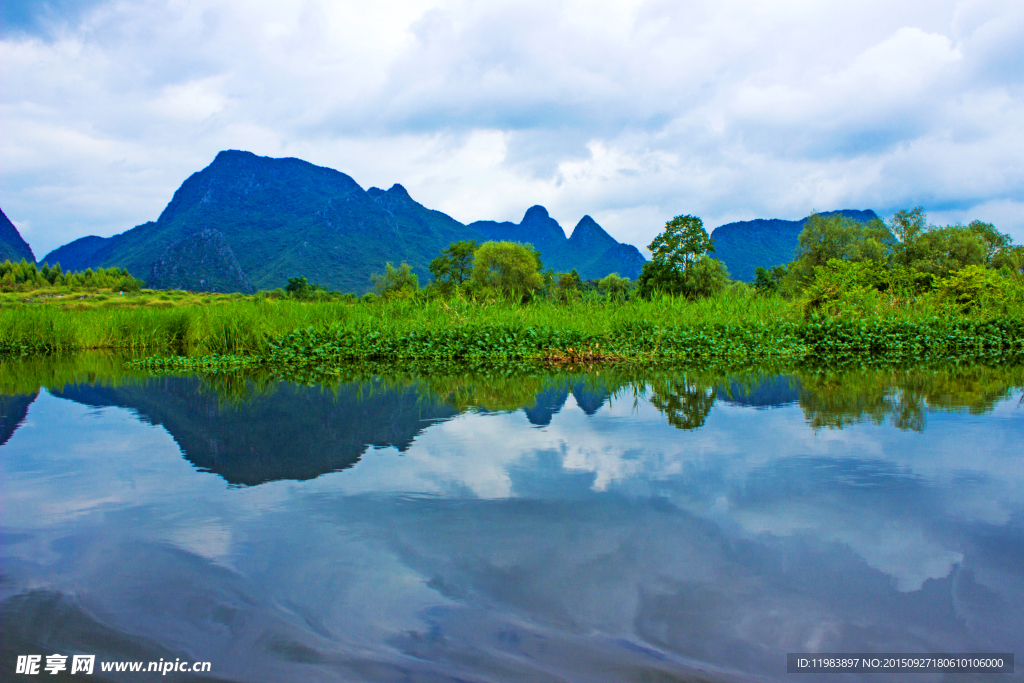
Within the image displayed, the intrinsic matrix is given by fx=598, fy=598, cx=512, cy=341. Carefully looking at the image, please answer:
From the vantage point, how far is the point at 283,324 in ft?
39.6

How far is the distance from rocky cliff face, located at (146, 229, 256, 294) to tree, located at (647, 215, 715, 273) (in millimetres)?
77392

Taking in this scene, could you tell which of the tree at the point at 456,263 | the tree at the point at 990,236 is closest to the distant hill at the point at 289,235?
the tree at the point at 456,263

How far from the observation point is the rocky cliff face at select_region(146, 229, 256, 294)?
104 metres

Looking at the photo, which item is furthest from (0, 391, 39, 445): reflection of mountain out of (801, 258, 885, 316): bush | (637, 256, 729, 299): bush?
(637, 256, 729, 299): bush

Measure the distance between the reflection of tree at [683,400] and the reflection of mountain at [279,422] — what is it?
2.15 meters

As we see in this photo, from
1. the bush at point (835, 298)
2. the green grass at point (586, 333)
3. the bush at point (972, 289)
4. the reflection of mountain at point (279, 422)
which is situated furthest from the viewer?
the bush at point (972, 289)

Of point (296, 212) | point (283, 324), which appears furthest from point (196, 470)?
point (296, 212)

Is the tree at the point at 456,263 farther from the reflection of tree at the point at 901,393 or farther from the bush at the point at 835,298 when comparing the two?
the reflection of tree at the point at 901,393

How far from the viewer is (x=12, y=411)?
20.8ft

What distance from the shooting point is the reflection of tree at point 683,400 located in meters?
5.31

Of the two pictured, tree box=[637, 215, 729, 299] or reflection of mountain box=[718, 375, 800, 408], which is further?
tree box=[637, 215, 729, 299]

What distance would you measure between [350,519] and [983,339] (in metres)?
13.8

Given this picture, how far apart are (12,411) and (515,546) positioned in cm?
644

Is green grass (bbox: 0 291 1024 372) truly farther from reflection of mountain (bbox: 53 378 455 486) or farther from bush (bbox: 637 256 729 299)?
bush (bbox: 637 256 729 299)
